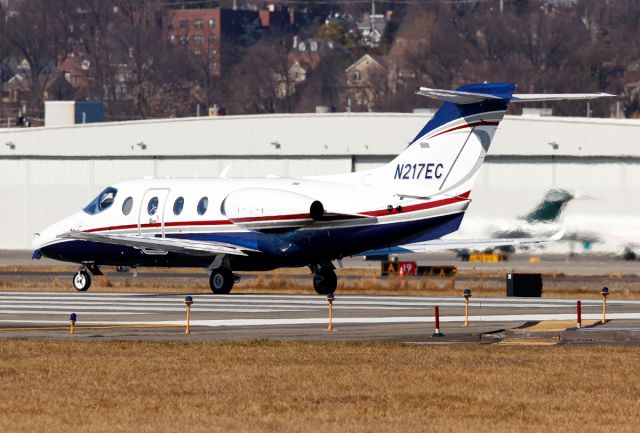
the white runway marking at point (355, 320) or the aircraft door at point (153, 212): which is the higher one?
the aircraft door at point (153, 212)

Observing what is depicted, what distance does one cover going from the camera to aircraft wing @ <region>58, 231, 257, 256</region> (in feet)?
139

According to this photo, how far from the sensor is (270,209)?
41719 mm

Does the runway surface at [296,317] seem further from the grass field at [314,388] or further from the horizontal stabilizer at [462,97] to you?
the horizontal stabilizer at [462,97]

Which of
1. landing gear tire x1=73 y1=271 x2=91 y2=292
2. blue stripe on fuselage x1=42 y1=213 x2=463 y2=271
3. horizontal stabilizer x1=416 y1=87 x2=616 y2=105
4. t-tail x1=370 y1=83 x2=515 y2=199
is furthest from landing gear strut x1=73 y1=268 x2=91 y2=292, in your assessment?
horizontal stabilizer x1=416 y1=87 x2=616 y2=105

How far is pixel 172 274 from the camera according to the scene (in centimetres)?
5878

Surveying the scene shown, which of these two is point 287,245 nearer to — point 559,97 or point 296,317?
point 296,317

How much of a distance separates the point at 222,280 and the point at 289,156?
3509 cm

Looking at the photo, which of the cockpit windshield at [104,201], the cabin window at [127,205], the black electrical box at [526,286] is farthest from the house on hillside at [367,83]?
the cabin window at [127,205]

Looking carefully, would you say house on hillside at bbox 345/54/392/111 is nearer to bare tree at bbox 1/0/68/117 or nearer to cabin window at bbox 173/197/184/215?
bare tree at bbox 1/0/68/117

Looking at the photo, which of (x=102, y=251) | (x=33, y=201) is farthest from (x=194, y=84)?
(x=102, y=251)

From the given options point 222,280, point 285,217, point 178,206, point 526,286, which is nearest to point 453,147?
point 285,217

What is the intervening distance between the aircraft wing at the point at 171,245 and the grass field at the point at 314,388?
13.8 meters

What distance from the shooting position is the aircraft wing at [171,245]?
4225 cm

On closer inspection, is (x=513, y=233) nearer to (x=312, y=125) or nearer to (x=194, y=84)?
(x=312, y=125)
